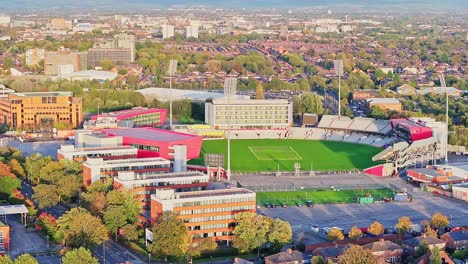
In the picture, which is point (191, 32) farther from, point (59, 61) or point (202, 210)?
point (202, 210)

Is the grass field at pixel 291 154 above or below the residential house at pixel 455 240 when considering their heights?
below

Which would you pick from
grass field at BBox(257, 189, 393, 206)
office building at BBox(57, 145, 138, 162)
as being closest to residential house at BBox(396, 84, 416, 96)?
grass field at BBox(257, 189, 393, 206)

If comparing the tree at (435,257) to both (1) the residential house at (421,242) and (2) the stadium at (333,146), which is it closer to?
(1) the residential house at (421,242)

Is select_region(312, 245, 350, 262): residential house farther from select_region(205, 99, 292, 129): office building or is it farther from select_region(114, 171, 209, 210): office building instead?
select_region(205, 99, 292, 129): office building

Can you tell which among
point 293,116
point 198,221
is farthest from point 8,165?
point 293,116

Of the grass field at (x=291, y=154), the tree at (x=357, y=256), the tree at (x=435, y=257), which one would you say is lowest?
the grass field at (x=291, y=154)

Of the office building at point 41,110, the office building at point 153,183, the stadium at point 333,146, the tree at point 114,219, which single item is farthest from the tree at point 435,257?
the office building at point 41,110
